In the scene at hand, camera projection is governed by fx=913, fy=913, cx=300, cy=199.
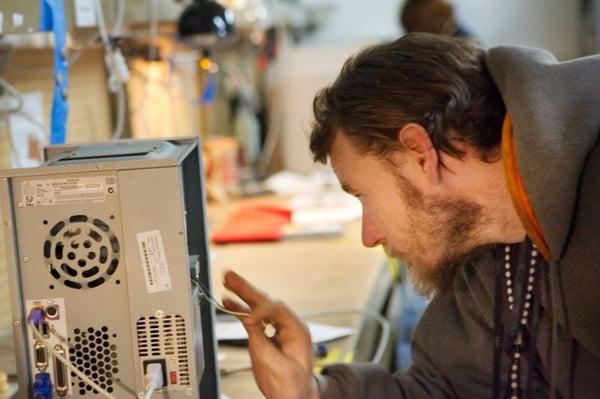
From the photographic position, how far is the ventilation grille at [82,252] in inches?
41.3

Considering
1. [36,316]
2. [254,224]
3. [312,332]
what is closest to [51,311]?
[36,316]

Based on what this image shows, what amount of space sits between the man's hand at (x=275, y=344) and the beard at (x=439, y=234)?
236 mm

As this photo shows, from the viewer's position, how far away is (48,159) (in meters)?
1.21

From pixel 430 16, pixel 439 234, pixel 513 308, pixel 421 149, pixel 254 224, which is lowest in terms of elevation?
pixel 254 224

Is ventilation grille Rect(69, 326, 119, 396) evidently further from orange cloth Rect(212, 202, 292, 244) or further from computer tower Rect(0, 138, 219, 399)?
orange cloth Rect(212, 202, 292, 244)

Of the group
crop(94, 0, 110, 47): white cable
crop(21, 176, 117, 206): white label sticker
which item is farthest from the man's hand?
crop(94, 0, 110, 47): white cable

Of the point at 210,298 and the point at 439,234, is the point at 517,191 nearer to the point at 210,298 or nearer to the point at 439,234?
the point at 439,234

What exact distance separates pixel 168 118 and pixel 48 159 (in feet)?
6.64

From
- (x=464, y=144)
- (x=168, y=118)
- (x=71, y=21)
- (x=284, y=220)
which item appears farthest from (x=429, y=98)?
(x=168, y=118)

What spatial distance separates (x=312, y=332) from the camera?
67.9 inches

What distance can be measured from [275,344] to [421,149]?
0.34 meters

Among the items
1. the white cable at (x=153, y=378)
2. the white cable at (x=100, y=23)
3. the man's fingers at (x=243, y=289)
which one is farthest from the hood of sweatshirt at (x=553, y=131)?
the white cable at (x=100, y=23)

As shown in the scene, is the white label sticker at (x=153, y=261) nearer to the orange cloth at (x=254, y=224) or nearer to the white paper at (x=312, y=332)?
the white paper at (x=312, y=332)

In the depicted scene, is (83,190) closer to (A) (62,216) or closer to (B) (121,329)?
(A) (62,216)
